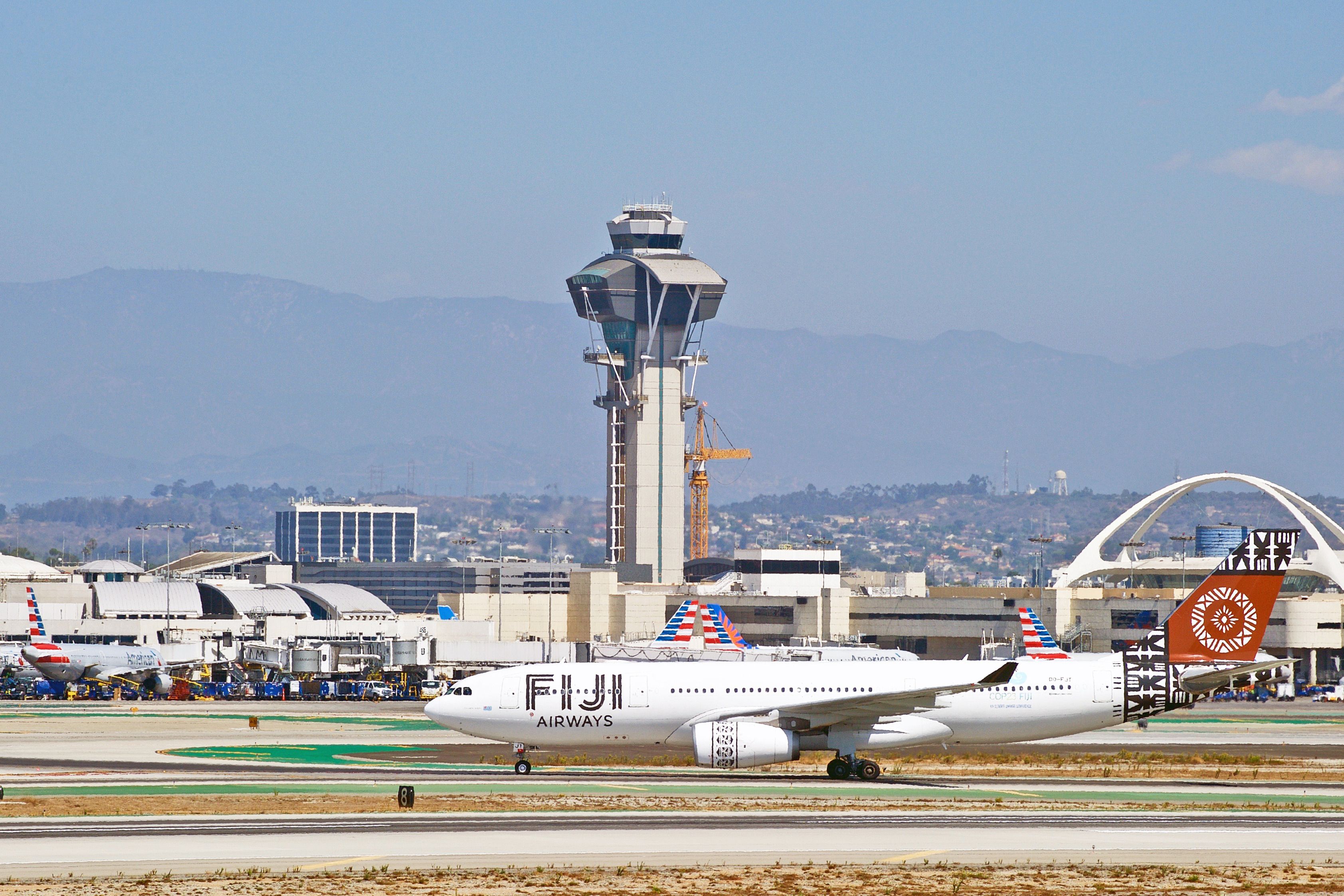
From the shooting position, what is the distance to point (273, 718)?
91812 mm

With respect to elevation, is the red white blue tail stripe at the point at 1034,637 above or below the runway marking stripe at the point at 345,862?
above

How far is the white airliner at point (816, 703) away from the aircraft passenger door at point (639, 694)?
0.04 m

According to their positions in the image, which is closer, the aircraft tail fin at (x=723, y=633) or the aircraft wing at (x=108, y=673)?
the aircraft tail fin at (x=723, y=633)

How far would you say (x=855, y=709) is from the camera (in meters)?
53.6

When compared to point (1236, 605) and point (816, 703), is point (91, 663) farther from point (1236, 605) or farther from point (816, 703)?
point (1236, 605)

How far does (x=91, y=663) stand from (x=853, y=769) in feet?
283

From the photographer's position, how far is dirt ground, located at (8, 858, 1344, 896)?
1291 inches

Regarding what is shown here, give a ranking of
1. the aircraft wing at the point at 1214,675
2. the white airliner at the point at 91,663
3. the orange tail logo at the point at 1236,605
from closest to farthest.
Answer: the aircraft wing at the point at 1214,675 → the orange tail logo at the point at 1236,605 → the white airliner at the point at 91,663

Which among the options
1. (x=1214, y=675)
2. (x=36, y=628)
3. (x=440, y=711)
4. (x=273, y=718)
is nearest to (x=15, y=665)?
(x=36, y=628)

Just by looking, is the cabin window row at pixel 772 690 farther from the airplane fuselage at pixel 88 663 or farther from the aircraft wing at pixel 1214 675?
the airplane fuselage at pixel 88 663

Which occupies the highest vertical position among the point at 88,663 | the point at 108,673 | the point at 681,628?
the point at 681,628

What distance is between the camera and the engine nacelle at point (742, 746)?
5303 cm

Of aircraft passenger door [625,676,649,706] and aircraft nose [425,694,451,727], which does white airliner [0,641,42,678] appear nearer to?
aircraft nose [425,694,451,727]

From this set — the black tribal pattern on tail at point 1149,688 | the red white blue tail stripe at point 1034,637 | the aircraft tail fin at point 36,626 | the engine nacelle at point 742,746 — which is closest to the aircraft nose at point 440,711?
the engine nacelle at point 742,746
